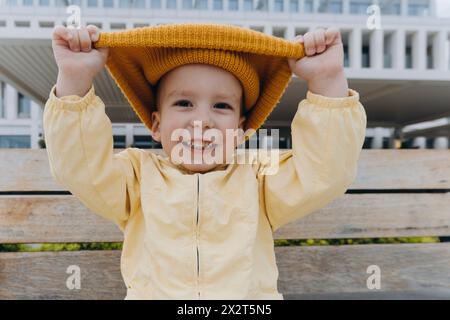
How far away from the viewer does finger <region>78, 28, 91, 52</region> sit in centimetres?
53

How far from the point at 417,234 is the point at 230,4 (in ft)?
34.1

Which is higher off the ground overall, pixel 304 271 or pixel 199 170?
pixel 199 170

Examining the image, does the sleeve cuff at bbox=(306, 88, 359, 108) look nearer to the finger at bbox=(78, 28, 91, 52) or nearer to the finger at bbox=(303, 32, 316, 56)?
the finger at bbox=(303, 32, 316, 56)

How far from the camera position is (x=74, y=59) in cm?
52

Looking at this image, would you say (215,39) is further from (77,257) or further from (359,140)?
(77,257)

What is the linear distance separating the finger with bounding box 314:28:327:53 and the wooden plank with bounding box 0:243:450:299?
0.54 metres

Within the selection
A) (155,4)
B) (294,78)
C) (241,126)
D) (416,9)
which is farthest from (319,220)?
(416,9)

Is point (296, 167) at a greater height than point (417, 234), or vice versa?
point (296, 167)

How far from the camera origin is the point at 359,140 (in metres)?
0.57

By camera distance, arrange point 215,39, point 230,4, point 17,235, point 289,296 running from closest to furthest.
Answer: point 215,39
point 17,235
point 289,296
point 230,4

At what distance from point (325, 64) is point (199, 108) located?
216 mm

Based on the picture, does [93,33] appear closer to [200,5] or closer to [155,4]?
[200,5]
